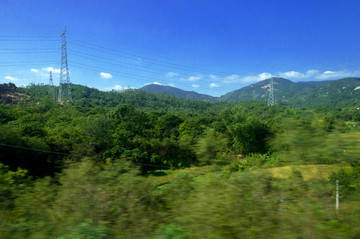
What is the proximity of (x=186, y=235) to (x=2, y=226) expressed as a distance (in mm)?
2076

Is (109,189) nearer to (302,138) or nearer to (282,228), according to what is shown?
(282,228)

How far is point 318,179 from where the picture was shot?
9.07 feet

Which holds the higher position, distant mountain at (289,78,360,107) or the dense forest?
distant mountain at (289,78,360,107)

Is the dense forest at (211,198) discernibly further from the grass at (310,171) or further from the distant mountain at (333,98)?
the distant mountain at (333,98)

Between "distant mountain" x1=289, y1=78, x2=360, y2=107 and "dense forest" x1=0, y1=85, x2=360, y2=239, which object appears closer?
"dense forest" x1=0, y1=85, x2=360, y2=239

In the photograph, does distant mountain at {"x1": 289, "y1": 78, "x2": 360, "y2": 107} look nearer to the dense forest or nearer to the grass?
the dense forest

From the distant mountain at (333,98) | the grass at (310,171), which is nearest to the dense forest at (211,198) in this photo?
the grass at (310,171)

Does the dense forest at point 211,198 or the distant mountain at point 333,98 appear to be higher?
the distant mountain at point 333,98

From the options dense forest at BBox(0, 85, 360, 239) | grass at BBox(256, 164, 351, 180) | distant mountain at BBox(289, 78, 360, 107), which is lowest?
dense forest at BBox(0, 85, 360, 239)

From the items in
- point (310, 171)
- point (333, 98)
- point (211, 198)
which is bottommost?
point (211, 198)

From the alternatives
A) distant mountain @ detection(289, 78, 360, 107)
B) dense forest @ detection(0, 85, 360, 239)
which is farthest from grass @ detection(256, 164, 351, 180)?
distant mountain @ detection(289, 78, 360, 107)

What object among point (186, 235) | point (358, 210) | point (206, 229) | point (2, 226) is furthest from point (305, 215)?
point (2, 226)

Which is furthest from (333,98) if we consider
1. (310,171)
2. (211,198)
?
(211,198)

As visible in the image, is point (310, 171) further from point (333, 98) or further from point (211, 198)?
point (333, 98)
